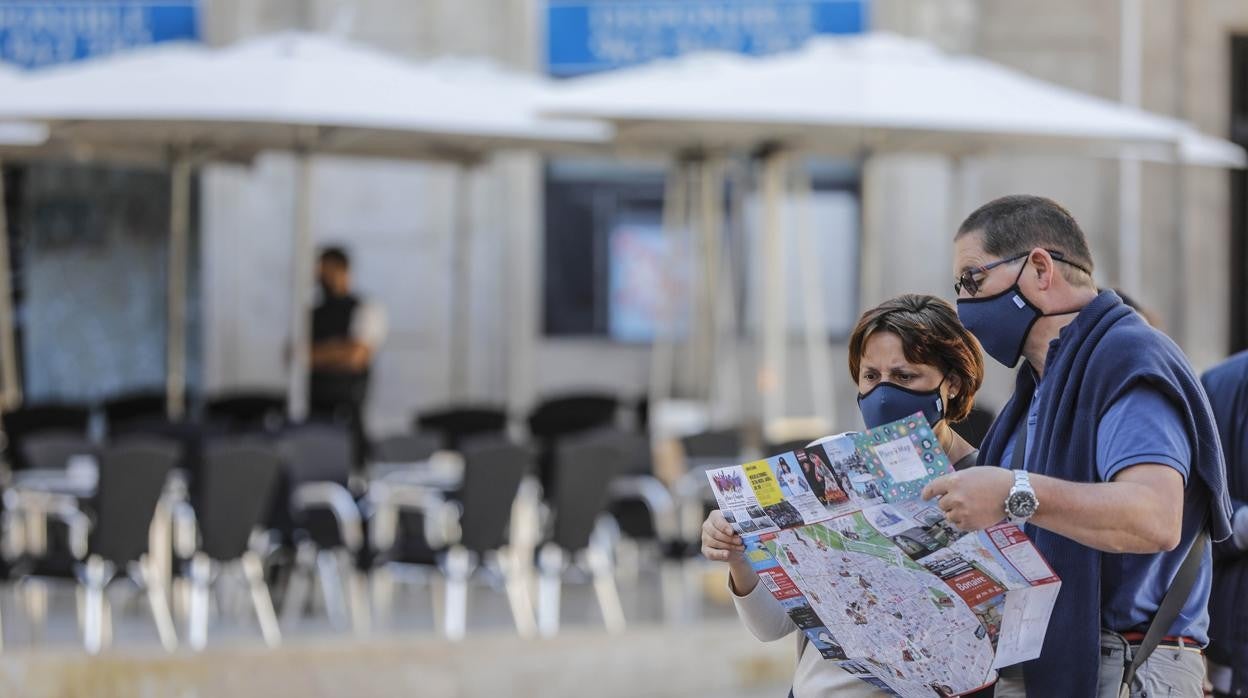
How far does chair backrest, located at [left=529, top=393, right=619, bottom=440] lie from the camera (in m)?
12.5

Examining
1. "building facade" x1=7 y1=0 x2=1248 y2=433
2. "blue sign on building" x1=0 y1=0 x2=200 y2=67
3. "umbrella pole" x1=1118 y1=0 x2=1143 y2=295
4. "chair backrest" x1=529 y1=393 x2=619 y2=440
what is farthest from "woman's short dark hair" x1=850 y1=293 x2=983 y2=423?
"blue sign on building" x1=0 y1=0 x2=200 y2=67

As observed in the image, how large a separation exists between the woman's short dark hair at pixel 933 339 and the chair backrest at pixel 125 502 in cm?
593

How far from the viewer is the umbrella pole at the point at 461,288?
1418 cm

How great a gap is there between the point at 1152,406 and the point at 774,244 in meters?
8.80

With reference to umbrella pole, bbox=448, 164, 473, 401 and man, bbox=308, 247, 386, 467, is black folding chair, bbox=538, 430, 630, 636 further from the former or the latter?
umbrella pole, bbox=448, 164, 473, 401

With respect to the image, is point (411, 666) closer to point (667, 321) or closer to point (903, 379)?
point (903, 379)

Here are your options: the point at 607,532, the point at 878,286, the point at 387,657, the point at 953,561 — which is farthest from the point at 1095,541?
the point at 878,286

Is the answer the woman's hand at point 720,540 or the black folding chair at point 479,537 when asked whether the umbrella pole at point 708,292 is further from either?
the woman's hand at point 720,540

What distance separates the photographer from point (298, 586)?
10586mm

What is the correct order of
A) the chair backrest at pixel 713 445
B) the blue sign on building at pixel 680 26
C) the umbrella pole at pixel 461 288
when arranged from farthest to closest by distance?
the blue sign on building at pixel 680 26 → the umbrella pole at pixel 461 288 → the chair backrest at pixel 713 445

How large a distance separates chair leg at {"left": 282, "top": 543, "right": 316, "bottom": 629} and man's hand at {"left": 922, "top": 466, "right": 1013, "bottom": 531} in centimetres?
726

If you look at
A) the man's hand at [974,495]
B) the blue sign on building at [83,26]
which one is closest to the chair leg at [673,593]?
the man's hand at [974,495]

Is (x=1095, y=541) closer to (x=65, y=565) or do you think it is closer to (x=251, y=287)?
(x=65, y=565)

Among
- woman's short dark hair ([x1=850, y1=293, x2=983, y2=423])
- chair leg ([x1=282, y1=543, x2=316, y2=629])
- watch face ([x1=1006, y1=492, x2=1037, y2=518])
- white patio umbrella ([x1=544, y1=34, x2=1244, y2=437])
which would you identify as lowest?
chair leg ([x1=282, y1=543, x2=316, y2=629])
